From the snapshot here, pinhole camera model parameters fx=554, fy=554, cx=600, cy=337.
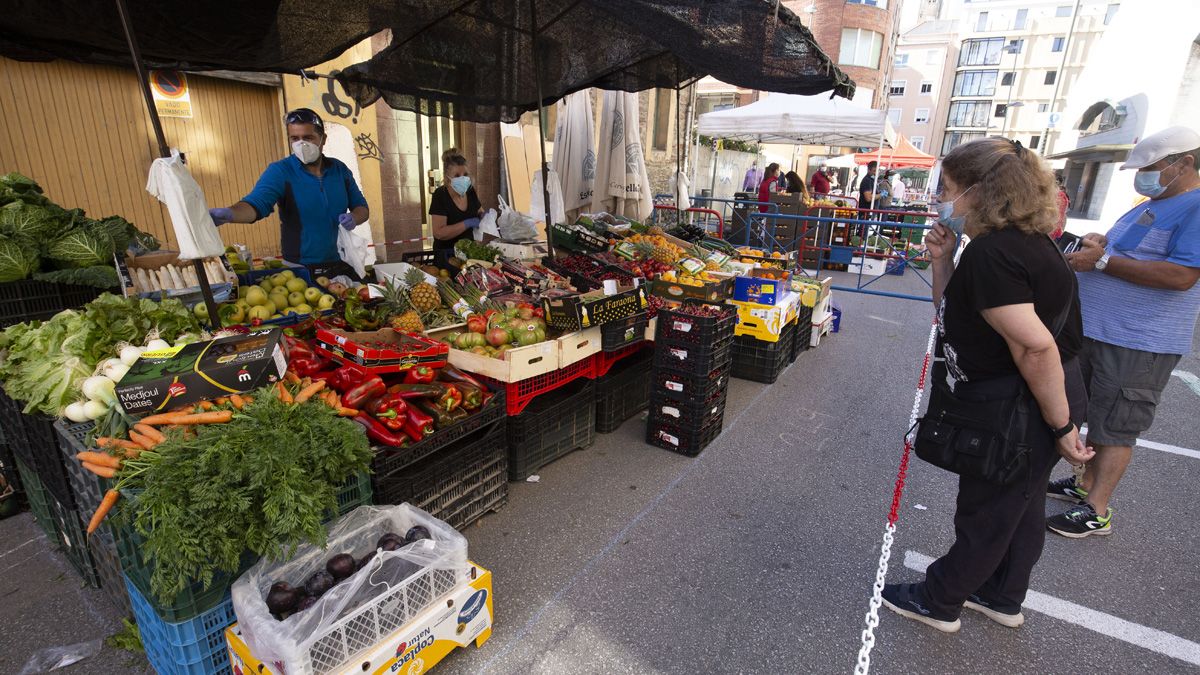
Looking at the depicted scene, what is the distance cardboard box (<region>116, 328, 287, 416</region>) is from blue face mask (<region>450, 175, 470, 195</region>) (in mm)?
3529

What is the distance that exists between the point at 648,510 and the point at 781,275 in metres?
3.42

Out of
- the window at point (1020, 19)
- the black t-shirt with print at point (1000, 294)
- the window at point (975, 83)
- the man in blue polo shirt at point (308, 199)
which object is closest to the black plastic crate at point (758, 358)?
the black t-shirt with print at point (1000, 294)

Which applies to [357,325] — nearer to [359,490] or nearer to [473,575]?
[359,490]

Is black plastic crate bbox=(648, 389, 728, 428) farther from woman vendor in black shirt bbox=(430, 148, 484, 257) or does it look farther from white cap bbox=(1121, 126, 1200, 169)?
woman vendor in black shirt bbox=(430, 148, 484, 257)

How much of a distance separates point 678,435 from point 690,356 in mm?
650

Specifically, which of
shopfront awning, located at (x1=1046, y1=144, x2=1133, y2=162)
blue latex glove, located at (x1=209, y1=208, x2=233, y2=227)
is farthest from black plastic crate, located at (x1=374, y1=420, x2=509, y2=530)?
shopfront awning, located at (x1=1046, y1=144, x2=1133, y2=162)

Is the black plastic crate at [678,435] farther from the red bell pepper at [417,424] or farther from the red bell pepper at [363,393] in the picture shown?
the red bell pepper at [363,393]

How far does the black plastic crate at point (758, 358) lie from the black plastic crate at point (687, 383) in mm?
1606

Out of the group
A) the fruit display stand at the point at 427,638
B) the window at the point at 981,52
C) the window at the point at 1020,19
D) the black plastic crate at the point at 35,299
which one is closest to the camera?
the fruit display stand at the point at 427,638

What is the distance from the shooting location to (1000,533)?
2.35m

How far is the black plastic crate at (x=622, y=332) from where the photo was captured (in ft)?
12.8

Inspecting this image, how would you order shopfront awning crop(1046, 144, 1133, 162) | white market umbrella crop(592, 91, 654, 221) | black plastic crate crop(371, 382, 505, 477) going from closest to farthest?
black plastic crate crop(371, 382, 505, 477) < white market umbrella crop(592, 91, 654, 221) < shopfront awning crop(1046, 144, 1133, 162)

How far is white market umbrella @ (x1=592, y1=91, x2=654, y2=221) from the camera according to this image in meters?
7.17

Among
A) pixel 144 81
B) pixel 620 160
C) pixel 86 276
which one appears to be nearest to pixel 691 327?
pixel 144 81
